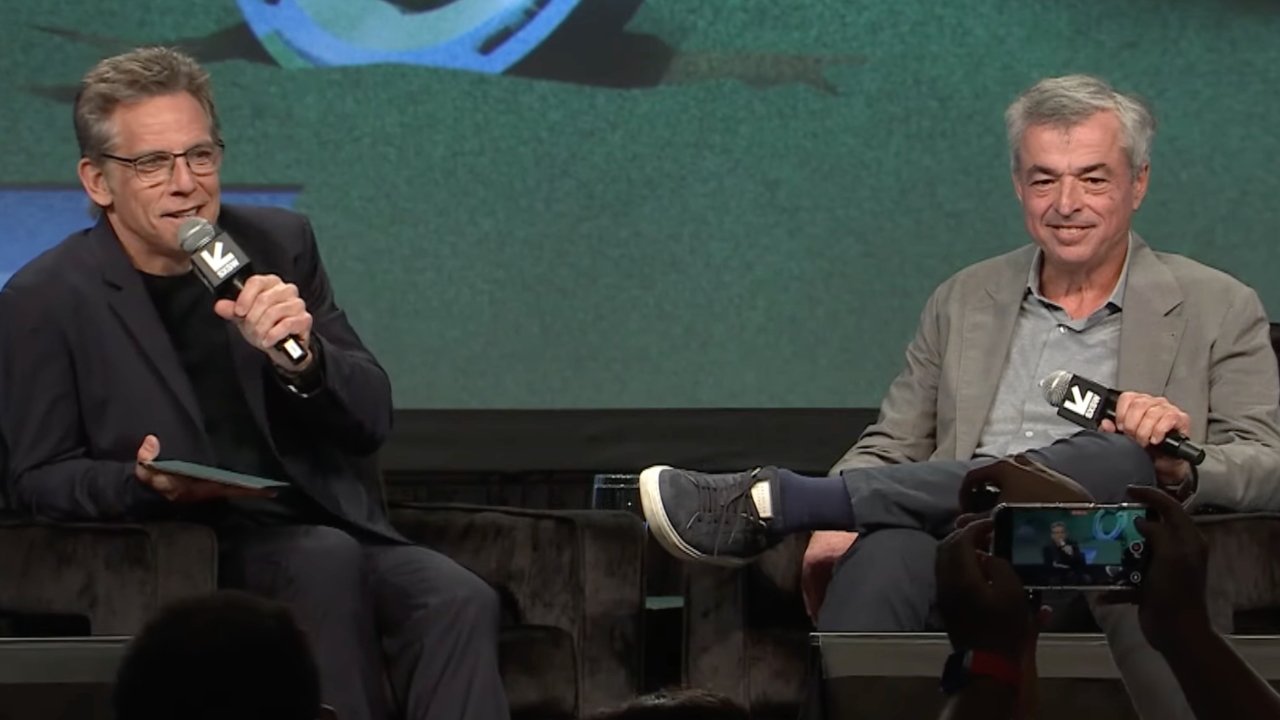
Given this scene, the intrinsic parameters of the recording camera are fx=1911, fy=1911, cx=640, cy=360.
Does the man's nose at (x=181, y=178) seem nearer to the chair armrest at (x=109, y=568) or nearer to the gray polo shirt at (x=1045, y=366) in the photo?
the chair armrest at (x=109, y=568)

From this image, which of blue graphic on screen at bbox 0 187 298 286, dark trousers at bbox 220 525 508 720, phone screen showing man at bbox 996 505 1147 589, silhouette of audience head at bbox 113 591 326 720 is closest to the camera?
silhouette of audience head at bbox 113 591 326 720

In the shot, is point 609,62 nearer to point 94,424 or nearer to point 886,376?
point 886,376

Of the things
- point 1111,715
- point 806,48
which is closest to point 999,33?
point 806,48

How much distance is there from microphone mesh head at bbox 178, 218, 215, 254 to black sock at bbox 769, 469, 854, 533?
90cm

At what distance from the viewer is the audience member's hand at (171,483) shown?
2639mm

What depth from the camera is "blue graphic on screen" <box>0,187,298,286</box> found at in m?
3.85

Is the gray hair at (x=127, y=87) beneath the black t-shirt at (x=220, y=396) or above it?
above

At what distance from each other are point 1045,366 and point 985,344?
0.10m

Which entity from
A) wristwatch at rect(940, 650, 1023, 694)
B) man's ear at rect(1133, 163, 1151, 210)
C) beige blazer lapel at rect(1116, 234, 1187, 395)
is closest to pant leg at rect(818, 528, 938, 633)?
beige blazer lapel at rect(1116, 234, 1187, 395)

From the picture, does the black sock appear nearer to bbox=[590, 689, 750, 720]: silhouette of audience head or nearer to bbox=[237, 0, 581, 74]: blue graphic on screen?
bbox=[590, 689, 750, 720]: silhouette of audience head

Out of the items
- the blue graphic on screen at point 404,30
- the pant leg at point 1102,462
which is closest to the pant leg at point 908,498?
the pant leg at point 1102,462

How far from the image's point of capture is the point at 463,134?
3.92 meters

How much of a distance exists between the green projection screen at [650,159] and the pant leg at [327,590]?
50.4 inches

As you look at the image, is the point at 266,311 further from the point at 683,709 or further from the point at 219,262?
the point at 683,709
